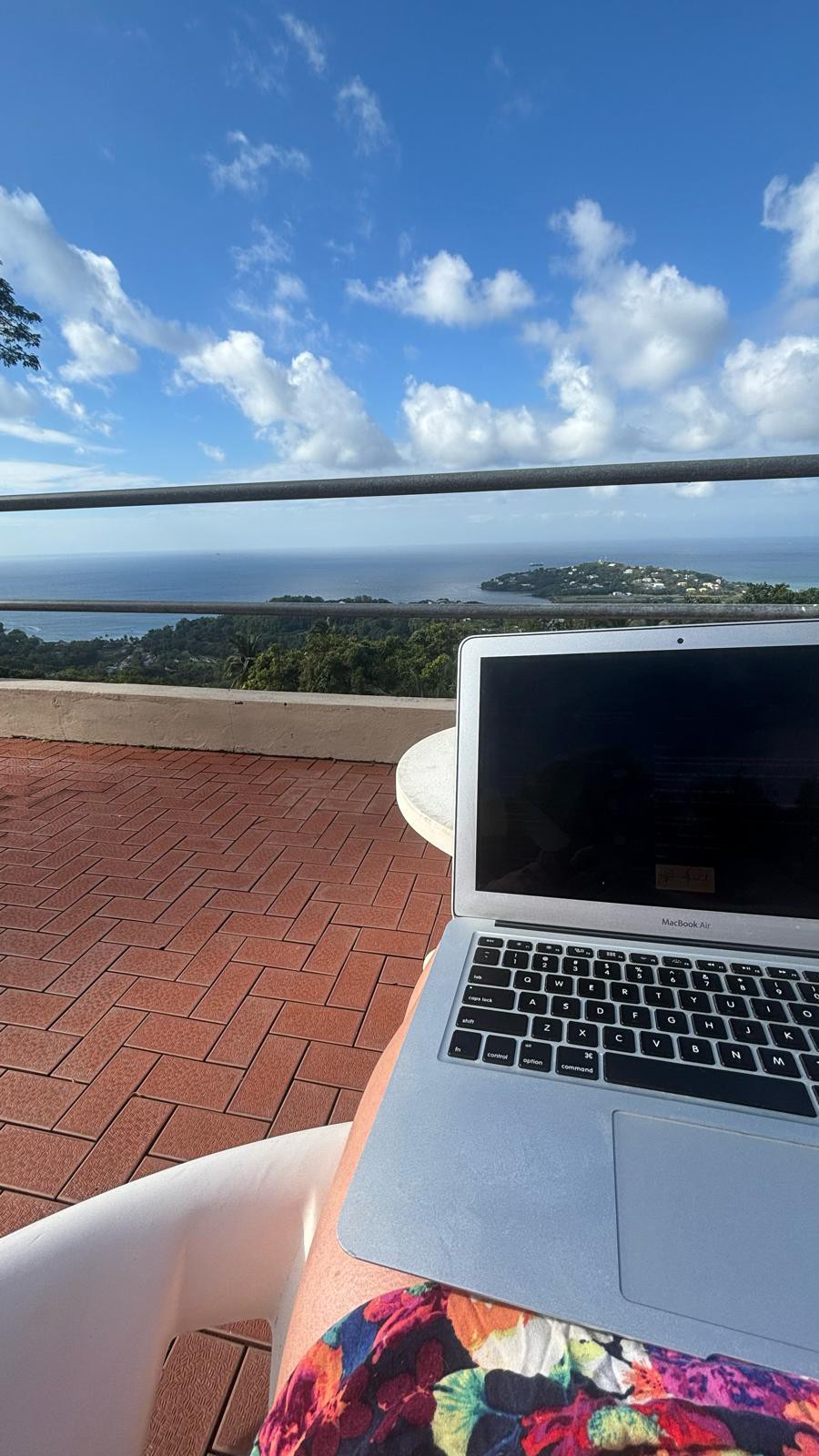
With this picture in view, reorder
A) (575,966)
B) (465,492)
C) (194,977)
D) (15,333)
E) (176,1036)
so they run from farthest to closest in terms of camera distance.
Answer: (15,333)
(465,492)
(194,977)
(176,1036)
(575,966)

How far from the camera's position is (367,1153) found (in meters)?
0.51

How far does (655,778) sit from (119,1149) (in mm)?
1360

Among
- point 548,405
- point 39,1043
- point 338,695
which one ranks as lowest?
point 39,1043

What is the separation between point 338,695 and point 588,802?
2.80m

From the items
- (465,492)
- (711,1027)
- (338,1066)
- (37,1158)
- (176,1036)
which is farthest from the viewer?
(465,492)

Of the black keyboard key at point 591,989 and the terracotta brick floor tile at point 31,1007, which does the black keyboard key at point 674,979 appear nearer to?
the black keyboard key at point 591,989

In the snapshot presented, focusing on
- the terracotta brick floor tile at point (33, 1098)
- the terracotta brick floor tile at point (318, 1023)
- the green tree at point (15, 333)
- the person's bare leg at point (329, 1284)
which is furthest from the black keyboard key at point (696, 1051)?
the green tree at point (15, 333)

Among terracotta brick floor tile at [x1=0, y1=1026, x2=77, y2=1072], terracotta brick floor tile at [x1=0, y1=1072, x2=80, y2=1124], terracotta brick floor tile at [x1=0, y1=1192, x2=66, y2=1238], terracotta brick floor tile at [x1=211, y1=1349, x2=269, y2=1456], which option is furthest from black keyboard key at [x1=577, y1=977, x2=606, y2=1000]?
terracotta brick floor tile at [x1=0, y1=1026, x2=77, y2=1072]

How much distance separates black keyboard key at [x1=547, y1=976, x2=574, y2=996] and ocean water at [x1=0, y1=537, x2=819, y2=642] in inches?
61.5

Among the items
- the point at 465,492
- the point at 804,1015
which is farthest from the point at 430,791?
the point at 465,492

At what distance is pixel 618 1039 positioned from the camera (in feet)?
2.02

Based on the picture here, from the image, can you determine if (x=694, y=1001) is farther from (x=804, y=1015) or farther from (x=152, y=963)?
(x=152, y=963)

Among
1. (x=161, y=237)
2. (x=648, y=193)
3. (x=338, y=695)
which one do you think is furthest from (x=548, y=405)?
(x=338, y=695)

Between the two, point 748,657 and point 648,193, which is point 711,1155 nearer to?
point 748,657
